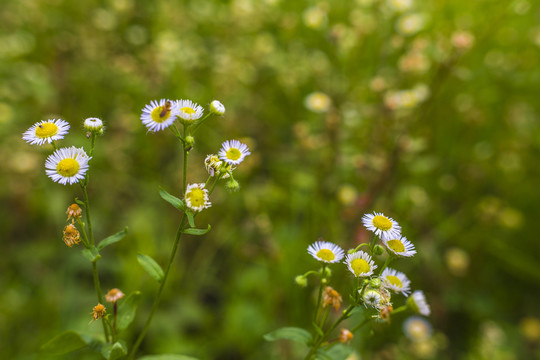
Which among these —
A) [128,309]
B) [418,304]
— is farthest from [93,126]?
[418,304]

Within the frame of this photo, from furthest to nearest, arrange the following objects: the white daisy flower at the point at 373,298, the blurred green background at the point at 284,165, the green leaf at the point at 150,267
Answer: the blurred green background at the point at 284,165 → the green leaf at the point at 150,267 → the white daisy flower at the point at 373,298

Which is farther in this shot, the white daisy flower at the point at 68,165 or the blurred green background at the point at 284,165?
the blurred green background at the point at 284,165

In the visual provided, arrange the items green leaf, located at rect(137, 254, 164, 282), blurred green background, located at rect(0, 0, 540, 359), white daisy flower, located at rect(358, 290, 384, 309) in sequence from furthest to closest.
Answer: blurred green background, located at rect(0, 0, 540, 359)
green leaf, located at rect(137, 254, 164, 282)
white daisy flower, located at rect(358, 290, 384, 309)

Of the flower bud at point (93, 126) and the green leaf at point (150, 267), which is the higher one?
the flower bud at point (93, 126)

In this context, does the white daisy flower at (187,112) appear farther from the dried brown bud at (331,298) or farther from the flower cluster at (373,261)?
the dried brown bud at (331,298)

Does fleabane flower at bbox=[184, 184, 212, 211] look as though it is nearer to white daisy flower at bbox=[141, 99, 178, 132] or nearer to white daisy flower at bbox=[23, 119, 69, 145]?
white daisy flower at bbox=[141, 99, 178, 132]

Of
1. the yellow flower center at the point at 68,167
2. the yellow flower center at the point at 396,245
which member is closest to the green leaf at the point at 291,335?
the yellow flower center at the point at 396,245

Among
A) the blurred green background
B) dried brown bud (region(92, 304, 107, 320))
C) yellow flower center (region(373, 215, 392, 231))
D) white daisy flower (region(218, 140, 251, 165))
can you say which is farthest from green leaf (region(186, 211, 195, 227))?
the blurred green background
